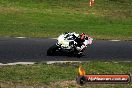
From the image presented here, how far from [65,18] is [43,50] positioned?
1162 centimetres

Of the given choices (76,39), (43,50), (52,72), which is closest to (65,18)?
(43,50)

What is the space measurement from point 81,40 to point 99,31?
8073 mm

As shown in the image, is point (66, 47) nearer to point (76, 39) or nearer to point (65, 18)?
point (76, 39)

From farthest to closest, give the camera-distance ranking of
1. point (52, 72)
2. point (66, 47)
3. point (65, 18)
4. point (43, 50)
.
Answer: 1. point (65, 18)
2. point (43, 50)
3. point (66, 47)
4. point (52, 72)

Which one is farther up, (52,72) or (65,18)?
(52,72)

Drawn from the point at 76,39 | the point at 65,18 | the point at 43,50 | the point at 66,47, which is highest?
the point at 76,39

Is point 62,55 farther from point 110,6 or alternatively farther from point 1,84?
point 110,6

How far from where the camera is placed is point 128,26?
2719 cm

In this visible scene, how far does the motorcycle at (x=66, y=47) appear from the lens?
15773 millimetres

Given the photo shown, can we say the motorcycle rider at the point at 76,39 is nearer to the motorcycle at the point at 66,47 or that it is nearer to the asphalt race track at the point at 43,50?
the motorcycle at the point at 66,47

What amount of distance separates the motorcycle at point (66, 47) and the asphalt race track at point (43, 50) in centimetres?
25

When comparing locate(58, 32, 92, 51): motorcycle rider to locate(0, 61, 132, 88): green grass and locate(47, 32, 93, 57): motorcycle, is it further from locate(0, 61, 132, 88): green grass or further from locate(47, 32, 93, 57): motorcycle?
locate(0, 61, 132, 88): green grass

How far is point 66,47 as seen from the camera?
15.9m

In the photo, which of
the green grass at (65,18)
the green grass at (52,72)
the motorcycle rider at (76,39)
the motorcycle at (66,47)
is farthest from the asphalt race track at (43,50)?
the green grass at (65,18)
